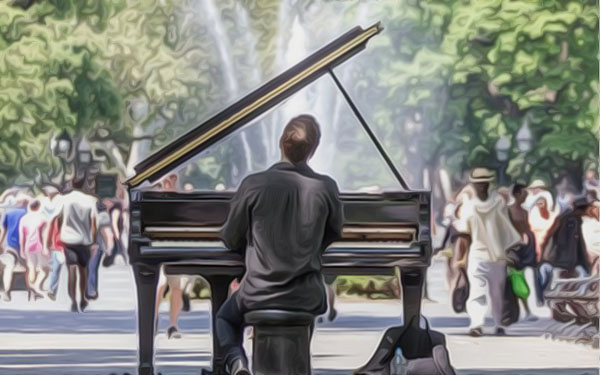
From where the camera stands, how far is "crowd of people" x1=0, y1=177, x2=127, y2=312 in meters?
19.9

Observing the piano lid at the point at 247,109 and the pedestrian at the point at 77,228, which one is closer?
the piano lid at the point at 247,109

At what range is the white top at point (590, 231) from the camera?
833 inches

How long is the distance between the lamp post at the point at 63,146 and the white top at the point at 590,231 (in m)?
10.2

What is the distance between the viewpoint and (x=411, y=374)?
36.0 feet

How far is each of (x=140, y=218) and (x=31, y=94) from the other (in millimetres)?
16072

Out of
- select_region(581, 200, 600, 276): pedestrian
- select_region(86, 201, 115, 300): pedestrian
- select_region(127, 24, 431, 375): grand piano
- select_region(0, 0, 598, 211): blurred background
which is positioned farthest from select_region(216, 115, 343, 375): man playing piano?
select_region(0, 0, 598, 211): blurred background

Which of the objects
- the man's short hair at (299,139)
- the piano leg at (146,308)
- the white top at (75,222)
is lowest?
the piano leg at (146,308)

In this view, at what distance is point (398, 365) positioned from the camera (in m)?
11.3

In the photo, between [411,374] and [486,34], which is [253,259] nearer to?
[411,374]

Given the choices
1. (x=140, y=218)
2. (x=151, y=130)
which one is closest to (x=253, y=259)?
(x=140, y=218)

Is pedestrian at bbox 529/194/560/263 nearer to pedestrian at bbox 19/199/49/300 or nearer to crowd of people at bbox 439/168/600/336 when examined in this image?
crowd of people at bbox 439/168/600/336

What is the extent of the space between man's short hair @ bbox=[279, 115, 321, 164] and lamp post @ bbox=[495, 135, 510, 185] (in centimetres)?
1801

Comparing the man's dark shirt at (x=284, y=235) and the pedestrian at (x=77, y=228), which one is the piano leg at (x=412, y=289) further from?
the pedestrian at (x=77, y=228)

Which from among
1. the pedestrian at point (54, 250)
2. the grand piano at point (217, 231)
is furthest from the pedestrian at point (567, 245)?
the grand piano at point (217, 231)
